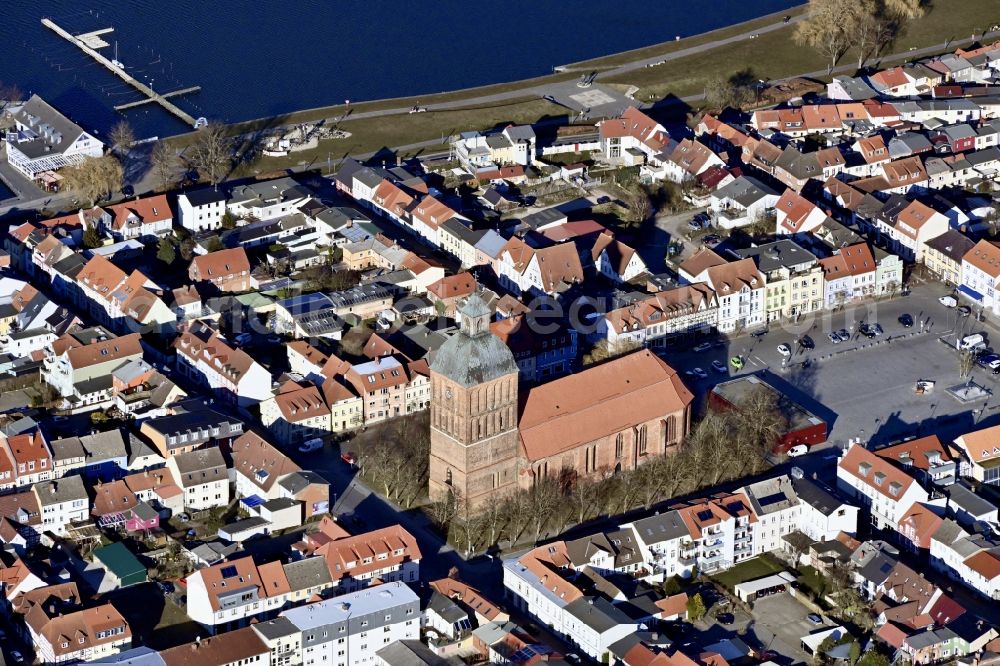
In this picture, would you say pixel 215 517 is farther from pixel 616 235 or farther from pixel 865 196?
→ pixel 865 196

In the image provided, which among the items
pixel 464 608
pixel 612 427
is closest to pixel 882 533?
pixel 612 427

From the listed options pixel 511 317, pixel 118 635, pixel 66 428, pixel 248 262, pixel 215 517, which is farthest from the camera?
pixel 248 262

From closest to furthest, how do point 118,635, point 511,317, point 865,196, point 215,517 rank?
point 118,635 < point 215,517 < point 511,317 < point 865,196

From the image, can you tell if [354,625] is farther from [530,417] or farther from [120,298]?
[120,298]

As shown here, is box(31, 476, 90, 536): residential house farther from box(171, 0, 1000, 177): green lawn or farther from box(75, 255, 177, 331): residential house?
box(171, 0, 1000, 177): green lawn

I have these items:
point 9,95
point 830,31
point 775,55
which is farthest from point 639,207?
point 9,95

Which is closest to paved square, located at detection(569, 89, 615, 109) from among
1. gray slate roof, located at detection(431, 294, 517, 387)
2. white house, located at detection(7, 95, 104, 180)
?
white house, located at detection(7, 95, 104, 180)

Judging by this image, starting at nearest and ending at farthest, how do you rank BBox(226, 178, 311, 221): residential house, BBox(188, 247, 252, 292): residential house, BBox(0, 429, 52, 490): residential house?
BBox(0, 429, 52, 490): residential house < BBox(188, 247, 252, 292): residential house < BBox(226, 178, 311, 221): residential house
